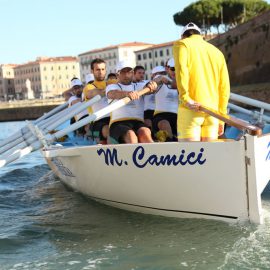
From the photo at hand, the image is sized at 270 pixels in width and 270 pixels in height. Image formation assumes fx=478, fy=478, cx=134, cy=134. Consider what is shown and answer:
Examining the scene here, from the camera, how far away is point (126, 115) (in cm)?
584

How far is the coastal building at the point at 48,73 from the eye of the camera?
119125mm

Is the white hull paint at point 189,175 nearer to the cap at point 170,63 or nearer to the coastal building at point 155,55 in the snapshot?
the cap at point 170,63

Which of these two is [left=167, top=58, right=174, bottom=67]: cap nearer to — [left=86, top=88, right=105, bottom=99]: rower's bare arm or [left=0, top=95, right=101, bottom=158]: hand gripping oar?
[left=0, top=95, right=101, bottom=158]: hand gripping oar

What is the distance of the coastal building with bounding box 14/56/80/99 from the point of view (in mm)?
119125

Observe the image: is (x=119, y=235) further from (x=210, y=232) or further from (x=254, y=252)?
(x=254, y=252)

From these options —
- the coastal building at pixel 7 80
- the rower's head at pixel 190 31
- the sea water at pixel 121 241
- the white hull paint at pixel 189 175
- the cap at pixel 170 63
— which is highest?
the coastal building at pixel 7 80

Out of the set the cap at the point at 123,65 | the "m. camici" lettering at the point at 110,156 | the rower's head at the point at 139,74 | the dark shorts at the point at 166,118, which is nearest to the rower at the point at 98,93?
the rower's head at the point at 139,74

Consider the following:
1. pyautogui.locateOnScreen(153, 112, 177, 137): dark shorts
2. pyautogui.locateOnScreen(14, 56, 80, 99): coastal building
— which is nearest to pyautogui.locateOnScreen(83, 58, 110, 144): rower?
pyautogui.locateOnScreen(153, 112, 177, 137): dark shorts

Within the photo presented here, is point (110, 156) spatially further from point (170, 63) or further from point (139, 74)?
point (139, 74)

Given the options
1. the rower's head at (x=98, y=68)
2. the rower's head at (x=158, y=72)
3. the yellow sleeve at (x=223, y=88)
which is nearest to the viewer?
the yellow sleeve at (x=223, y=88)

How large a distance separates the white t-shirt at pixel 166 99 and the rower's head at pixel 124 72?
0.48 metres

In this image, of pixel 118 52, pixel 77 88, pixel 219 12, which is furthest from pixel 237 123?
pixel 118 52

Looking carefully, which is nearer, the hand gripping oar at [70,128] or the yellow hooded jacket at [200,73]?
the yellow hooded jacket at [200,73]

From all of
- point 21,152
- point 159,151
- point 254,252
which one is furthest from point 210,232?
point 21,152
